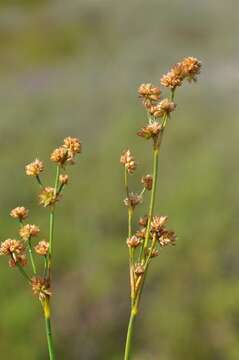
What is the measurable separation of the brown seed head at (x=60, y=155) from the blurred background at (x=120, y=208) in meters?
6.20

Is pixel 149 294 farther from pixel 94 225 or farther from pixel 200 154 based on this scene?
pixel 200 154

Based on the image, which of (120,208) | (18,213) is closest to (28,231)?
(18,213)

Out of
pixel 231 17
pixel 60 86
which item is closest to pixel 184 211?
pixel 60 86

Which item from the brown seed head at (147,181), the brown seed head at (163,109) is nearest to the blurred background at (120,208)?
the brown seed head at (147,181)

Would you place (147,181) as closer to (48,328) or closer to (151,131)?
(151,131)

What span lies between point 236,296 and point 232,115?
392 cm

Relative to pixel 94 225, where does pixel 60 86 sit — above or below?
above

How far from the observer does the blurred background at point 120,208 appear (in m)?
7.79

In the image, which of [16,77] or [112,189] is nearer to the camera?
[112,189]

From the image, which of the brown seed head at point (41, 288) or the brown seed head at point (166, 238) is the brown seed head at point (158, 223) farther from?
the brown seed head at point (41, 288)

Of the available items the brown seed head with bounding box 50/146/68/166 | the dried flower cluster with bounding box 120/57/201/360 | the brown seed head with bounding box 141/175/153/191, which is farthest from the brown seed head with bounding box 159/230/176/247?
the brown seed head with bounding box 50/146/68/166

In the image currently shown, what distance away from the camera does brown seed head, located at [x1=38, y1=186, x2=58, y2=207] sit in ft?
4.82

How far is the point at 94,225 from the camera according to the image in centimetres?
918

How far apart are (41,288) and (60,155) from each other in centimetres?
23
